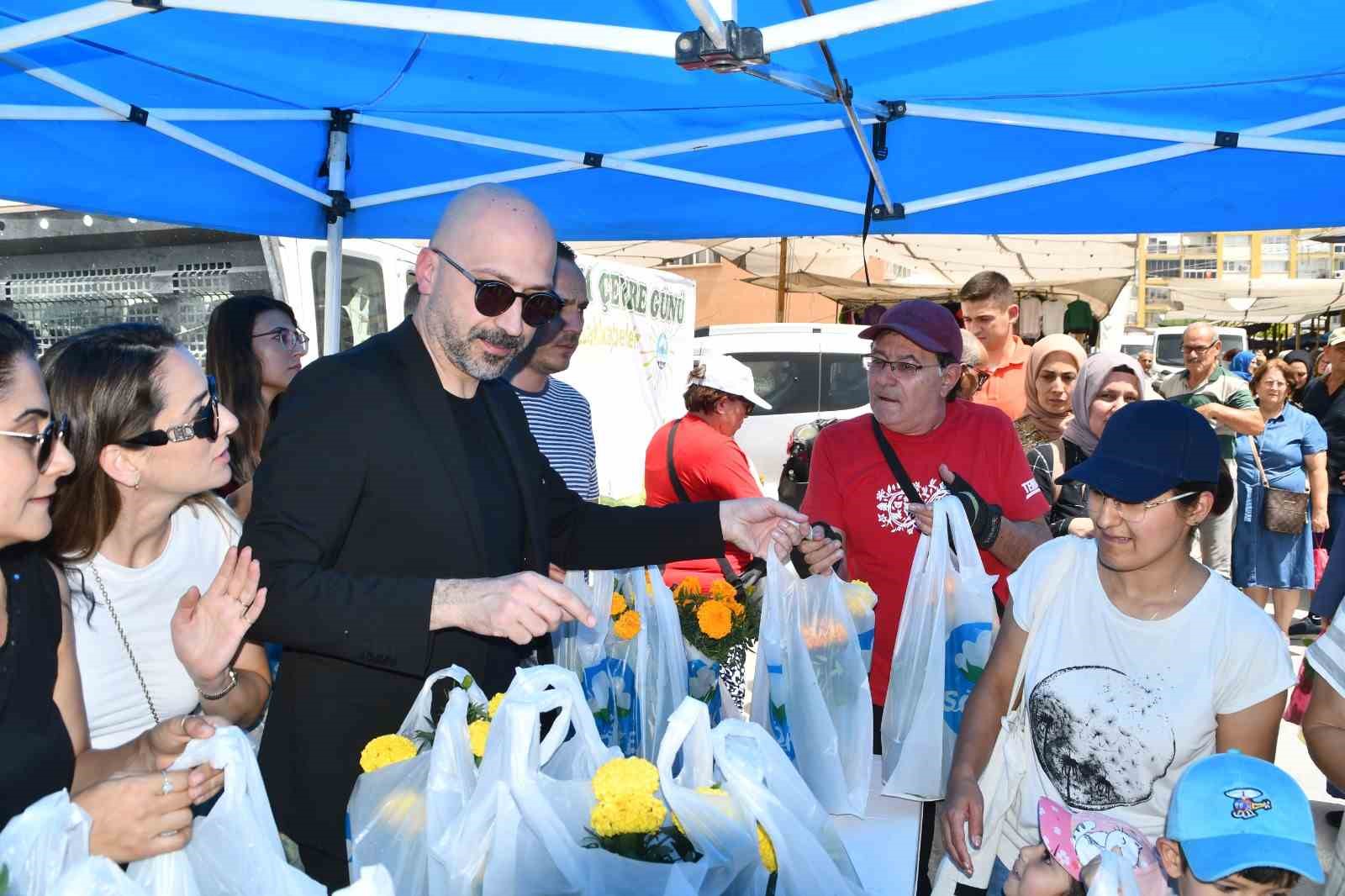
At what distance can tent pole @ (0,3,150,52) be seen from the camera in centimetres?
253

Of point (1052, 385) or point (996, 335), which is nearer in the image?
point (1052, 385)

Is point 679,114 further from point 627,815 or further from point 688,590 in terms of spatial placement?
point 627,815

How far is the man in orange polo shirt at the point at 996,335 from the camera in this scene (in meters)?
5.40

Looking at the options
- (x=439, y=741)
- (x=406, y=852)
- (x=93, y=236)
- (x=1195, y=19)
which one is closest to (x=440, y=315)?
(x=439, y=741)

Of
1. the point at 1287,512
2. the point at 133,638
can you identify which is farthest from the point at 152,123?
the point at 1287,512

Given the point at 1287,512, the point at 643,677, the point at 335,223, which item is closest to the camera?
the point at 643,677

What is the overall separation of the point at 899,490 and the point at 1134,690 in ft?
4.03

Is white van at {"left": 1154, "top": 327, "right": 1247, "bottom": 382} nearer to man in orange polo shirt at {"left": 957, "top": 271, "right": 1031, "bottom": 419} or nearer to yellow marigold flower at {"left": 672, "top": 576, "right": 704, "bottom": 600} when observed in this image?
man in orange polo shirt at {"left": 957, "top": 271, "right": 1031, "bottom": 419}

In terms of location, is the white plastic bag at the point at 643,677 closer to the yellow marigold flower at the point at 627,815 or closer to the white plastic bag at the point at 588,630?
the white plastic bag at the point at 588,630

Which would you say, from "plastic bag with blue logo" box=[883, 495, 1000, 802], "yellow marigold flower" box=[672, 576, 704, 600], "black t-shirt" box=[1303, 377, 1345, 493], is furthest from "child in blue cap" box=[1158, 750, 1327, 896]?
"black t-shirt" box=[1303, 377, 1345, 493]

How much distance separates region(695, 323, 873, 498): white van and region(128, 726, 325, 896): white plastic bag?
9534mm

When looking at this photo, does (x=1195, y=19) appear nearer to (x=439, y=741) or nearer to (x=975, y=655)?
(x=975, y=655)

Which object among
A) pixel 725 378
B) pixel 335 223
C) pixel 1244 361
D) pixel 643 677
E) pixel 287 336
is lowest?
pixel 643 677

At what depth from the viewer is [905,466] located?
321 cm
